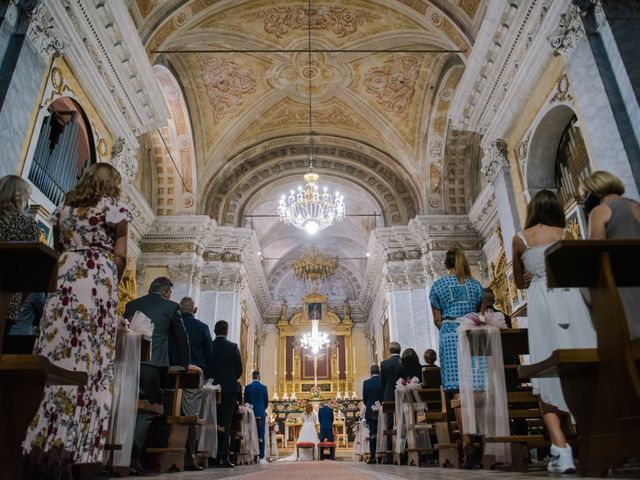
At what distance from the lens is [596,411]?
79.6 inches

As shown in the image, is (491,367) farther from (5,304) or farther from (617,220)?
(5,304)

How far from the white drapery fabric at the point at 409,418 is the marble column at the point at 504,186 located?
3140mm

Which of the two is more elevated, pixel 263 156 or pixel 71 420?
pixel 263 156

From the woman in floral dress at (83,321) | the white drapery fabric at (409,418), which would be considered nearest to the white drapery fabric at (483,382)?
the white drapery fabric at (409,418)

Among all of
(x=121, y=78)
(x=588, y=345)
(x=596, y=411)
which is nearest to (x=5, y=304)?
(x=596, y=411)

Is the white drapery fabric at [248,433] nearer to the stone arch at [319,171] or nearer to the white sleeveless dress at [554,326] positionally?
the white sleeveless dress at [554,326]

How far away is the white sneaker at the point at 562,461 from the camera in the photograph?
232 centimetres

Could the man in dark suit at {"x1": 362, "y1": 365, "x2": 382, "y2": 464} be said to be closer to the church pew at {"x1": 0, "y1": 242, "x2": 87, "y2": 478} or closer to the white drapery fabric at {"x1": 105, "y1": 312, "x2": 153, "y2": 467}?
the white drapery fabric at {"x1": 105, "y1": 312, "x2": 153, "y2": 467}

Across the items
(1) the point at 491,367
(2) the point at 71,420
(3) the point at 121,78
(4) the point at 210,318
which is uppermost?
(3) the point at 121,78

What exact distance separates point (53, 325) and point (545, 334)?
238 centimetres

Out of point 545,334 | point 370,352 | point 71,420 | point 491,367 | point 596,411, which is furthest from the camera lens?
point 370,352

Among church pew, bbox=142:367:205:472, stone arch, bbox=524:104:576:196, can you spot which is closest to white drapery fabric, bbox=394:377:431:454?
church pew, bbox=142:367:205:472

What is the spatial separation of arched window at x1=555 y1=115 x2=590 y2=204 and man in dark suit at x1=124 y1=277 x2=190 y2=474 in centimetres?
471

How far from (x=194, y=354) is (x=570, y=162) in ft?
16.8
